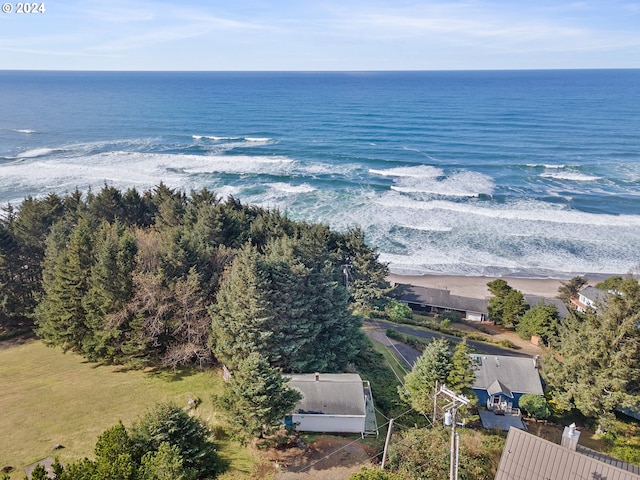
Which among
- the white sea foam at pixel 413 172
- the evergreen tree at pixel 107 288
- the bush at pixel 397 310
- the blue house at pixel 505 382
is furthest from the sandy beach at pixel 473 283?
the white sea foam at pixel 413 172

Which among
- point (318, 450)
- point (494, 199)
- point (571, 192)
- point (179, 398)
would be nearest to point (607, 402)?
point (318, 450)

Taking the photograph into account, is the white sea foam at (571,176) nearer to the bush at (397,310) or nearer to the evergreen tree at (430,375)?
the bush at (397,310)

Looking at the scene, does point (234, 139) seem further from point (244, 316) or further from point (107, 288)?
point (244, 316)

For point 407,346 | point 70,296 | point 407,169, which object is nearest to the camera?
point 70,296

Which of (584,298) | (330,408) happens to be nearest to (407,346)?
(330,408)

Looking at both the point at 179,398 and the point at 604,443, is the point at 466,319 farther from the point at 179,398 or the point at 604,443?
the point at 179,398
